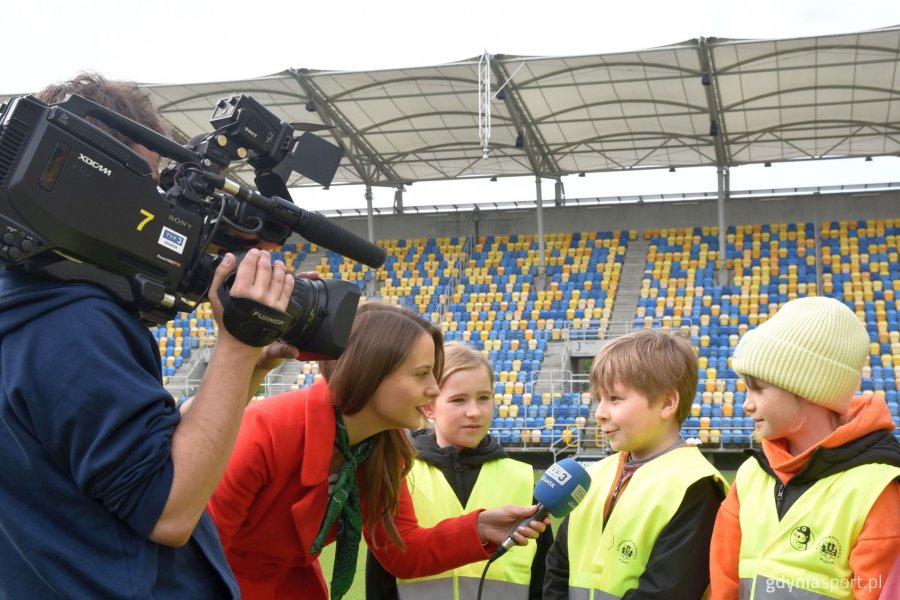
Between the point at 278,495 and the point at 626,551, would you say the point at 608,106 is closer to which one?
the point at 626,551

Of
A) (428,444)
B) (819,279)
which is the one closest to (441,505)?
(428,444)

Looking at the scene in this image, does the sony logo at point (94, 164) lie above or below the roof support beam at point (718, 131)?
below

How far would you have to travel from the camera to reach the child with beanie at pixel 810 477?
2367 mm

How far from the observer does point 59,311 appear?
1410 millimetres

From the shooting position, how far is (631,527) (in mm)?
2795

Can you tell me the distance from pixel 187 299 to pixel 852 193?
2419cm

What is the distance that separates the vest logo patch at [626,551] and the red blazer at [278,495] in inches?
36.3

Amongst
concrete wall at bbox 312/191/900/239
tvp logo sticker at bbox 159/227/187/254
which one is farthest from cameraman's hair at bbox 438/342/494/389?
concrete wall at bbox 312/191/900/239

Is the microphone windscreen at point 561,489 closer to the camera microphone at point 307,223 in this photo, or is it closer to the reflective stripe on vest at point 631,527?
the reflective stripe on vest at point 631,527

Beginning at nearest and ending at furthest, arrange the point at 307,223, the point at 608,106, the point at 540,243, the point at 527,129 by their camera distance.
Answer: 1. the point at 307,223
2. the point at 608,106
3. the point at 527,129
4. the point at 540,243

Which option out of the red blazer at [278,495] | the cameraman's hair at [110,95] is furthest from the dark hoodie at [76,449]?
the red blazer at [278,495]

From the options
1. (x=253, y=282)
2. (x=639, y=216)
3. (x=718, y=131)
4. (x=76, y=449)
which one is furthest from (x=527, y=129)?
(x=76, y=449)

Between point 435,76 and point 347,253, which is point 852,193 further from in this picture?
point 347,253

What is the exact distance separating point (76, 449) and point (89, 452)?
28 millimetres
